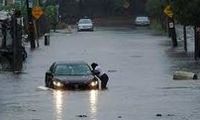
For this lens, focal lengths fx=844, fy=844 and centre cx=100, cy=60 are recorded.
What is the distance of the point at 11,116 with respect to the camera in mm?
22953

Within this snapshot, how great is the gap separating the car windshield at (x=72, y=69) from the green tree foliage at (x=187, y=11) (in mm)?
15807

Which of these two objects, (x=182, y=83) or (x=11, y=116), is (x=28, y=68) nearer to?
(x=182, y=83)

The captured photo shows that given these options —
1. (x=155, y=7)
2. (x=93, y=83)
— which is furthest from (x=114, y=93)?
(x=155, y=7)

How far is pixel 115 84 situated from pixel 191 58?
17400 mm

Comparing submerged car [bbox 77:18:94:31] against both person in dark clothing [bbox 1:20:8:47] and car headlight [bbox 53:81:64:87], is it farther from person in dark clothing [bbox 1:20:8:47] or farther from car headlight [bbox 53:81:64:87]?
car headlight [bbox 53:81:64:87]

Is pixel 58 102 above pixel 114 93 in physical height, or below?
above

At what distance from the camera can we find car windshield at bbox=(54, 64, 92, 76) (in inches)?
1351

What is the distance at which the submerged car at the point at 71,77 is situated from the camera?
1304 inches

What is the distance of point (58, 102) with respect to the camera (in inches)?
1075

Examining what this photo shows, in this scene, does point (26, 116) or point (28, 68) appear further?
point (28, 68)

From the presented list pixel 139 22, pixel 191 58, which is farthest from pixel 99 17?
pixel 191 58

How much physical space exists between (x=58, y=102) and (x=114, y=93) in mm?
4636

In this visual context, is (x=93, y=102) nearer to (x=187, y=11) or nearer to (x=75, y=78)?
(x=75, y=78)

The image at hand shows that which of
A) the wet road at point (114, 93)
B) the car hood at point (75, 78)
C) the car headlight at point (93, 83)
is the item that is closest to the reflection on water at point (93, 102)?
the wet road at point (114, 93)
